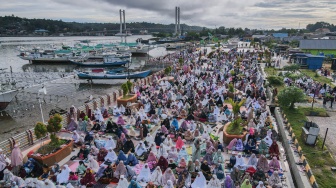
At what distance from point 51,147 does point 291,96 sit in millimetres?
13736

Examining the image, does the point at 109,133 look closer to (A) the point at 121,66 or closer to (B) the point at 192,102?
(B) the point at 192,102

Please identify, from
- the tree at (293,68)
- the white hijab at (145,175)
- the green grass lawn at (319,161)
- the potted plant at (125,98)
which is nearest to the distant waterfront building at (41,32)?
the tree at (293,68)

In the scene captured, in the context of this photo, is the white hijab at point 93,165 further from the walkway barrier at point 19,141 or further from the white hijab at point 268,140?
the white hijab at point 268,140

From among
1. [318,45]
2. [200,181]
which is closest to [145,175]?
[200,181]

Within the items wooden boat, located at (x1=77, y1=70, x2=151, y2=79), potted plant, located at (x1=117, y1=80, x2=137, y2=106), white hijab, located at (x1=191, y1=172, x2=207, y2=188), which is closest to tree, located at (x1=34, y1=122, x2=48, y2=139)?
white hijab, located at (x1=191, y1=172, x2=207, y2=188)

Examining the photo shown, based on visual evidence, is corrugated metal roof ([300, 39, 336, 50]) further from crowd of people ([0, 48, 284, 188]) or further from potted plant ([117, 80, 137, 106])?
potted plant ([117, 80, 137, 106])

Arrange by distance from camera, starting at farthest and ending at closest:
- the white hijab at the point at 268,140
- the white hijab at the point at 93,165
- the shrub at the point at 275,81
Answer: the shrub at the point at 275,81
the white hijab at the point at 268,140
the white hijab at the point at 93,165

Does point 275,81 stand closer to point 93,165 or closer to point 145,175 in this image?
point 145,175

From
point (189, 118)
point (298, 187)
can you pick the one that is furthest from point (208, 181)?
point (189, 118)

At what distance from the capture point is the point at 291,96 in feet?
53.6

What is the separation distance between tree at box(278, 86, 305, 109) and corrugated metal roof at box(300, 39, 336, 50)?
37641 mm

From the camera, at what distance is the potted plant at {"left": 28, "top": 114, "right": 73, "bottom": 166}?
1041cm

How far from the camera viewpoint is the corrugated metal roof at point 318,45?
47531 millimetres

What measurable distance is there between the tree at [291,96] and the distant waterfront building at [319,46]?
1414 inches
